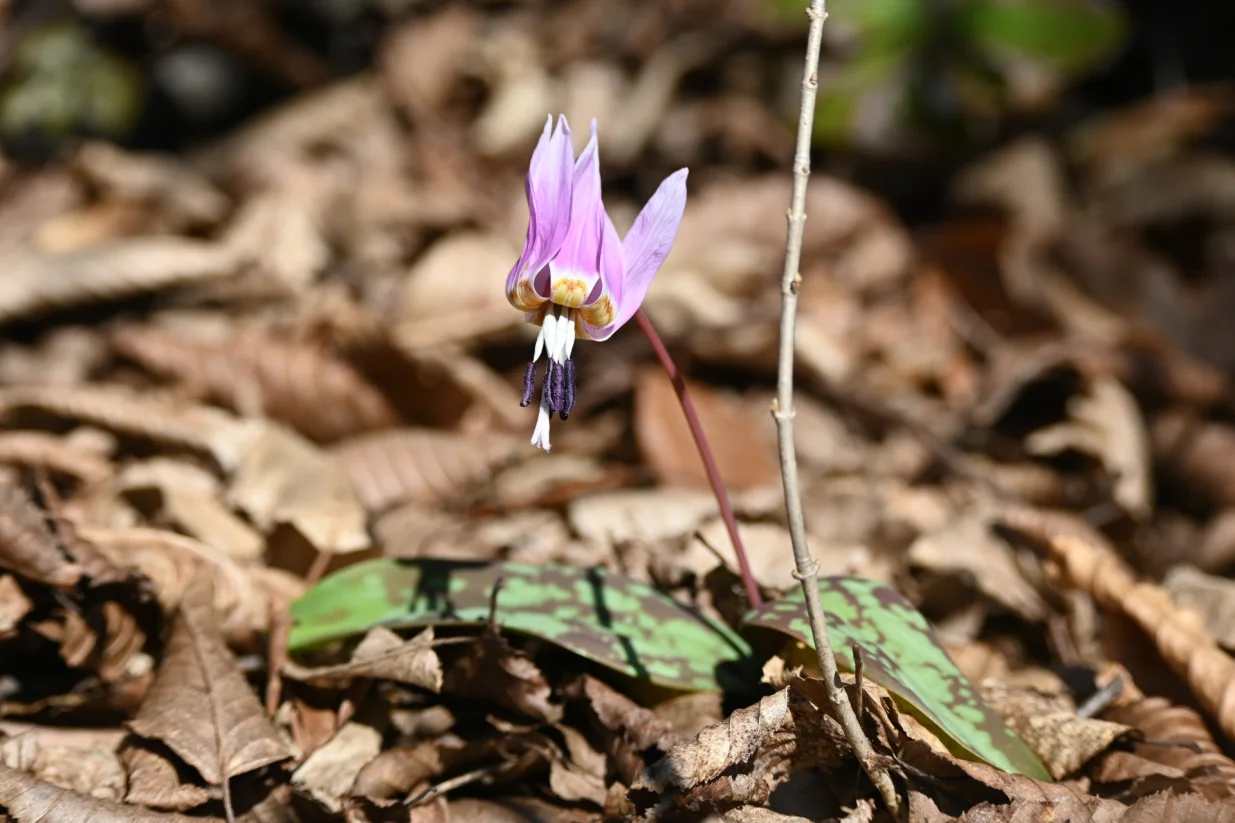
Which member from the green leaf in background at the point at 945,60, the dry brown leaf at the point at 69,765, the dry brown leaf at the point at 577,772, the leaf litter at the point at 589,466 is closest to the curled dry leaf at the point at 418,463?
the leaf litter at the point at 589,466

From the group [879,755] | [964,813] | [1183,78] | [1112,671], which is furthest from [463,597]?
[1183,78]

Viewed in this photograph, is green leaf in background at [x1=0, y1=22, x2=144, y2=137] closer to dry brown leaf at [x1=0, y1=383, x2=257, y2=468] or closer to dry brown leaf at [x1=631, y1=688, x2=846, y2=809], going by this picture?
dry brown leaf at [x1=0, y1=383, x2=257, y2=468]

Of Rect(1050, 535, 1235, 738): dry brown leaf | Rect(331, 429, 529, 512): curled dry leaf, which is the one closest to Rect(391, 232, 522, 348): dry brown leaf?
Rect(331, 429, 529, 512): curled dry leaf

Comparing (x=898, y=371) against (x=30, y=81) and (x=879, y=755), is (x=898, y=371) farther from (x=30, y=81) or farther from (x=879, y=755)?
(x=30, y=81)

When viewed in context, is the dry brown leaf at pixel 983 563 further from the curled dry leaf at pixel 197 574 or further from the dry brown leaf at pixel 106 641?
the dry brown leaf at pixel 106 641

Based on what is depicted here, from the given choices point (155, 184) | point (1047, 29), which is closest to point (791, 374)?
point (155, 184)

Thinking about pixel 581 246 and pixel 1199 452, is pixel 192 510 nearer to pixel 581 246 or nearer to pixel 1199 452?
pixel 581 246
